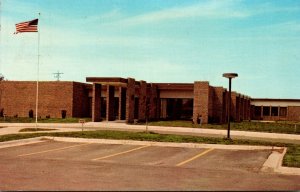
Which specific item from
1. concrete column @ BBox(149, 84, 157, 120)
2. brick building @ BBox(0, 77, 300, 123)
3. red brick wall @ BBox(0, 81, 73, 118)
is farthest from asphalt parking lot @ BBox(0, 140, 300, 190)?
concrete column @ BBox(149, 84, 157, 120)

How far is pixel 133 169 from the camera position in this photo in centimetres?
1308

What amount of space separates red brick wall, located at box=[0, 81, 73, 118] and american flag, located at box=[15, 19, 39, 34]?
68.2 feet

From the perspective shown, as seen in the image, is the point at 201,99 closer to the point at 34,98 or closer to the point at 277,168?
the point at 34,98

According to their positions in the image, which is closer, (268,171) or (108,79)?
(268,171)

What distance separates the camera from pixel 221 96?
2099 inches

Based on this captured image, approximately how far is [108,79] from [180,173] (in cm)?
3027

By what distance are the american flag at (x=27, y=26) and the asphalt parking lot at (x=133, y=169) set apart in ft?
39.6

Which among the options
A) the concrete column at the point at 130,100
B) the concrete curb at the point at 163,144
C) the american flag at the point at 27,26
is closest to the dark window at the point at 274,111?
the concrete column at the point at 130,100

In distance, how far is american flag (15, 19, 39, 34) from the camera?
96.6 feet

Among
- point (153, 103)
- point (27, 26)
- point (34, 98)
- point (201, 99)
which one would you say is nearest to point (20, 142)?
point (27, 26)

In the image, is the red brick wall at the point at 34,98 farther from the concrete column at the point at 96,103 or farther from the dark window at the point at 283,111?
the dark window at the point at 283,111

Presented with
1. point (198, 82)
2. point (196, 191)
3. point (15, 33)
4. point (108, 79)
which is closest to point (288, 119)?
point (198, 82)

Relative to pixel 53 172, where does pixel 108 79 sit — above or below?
Result: above

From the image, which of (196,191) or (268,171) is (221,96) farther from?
(196,191)
